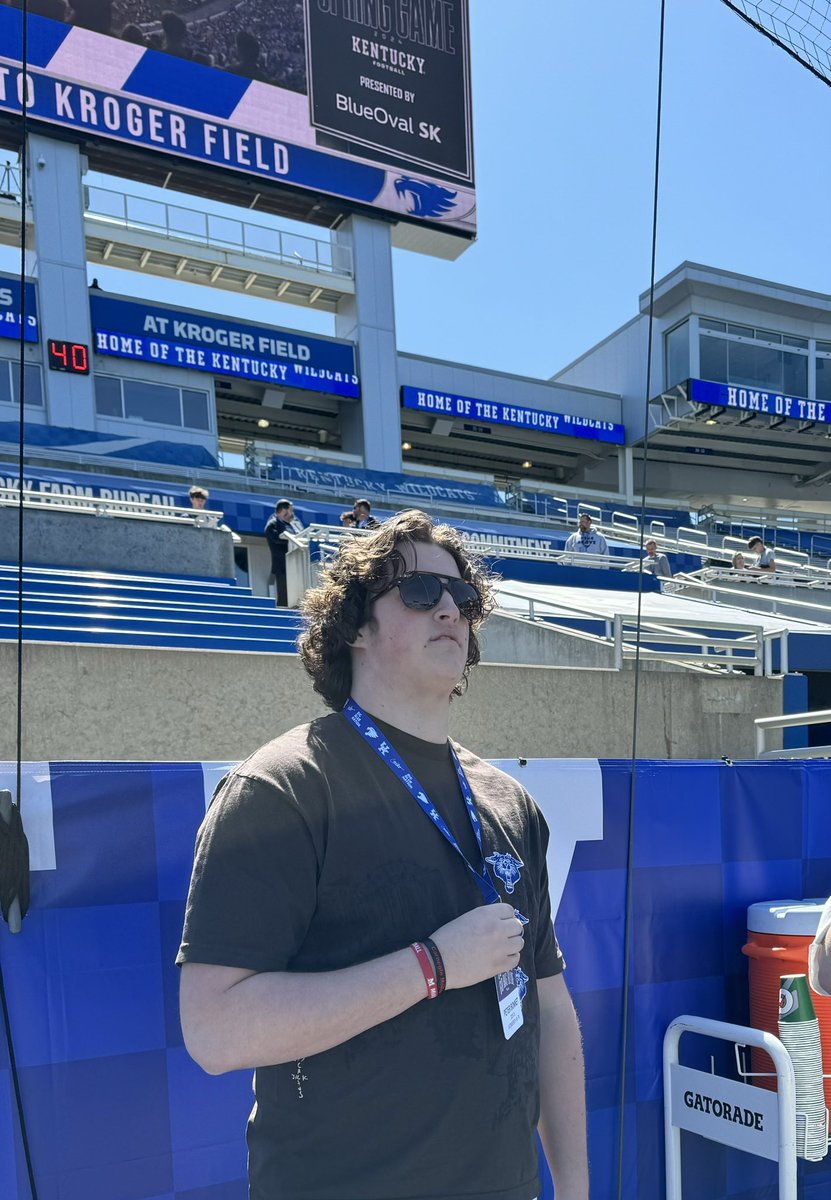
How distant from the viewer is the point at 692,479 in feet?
115

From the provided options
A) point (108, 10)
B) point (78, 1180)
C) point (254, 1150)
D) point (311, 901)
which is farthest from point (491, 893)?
point (108, 10)

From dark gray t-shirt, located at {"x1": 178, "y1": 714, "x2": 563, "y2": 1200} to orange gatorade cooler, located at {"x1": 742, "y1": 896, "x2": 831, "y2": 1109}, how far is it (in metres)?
1.57

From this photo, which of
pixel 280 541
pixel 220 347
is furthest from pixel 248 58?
pixel 280 541

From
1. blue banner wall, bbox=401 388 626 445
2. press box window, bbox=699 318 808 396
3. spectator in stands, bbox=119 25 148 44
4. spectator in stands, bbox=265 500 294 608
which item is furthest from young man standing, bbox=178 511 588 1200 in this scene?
press box window, bbox=699 318 808 396

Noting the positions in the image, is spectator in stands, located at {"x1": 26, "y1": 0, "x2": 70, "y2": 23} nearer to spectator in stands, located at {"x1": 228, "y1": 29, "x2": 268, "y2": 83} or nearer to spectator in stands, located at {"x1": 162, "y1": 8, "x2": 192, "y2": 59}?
spectator in stands, located at {"x1": 162, "y1": 8, "x2": 192, "y2": 59}

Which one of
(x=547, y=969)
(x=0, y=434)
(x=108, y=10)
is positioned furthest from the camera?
(x=108, y=10)

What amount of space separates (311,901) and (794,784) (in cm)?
236

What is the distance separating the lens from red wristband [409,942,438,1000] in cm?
134

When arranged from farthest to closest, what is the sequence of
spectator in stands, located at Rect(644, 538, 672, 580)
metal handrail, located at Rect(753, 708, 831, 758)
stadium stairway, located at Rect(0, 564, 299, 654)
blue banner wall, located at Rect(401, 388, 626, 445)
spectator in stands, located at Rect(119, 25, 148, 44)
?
blue banner wall, located at Rect(401, 388, 626, 445)
spectator in stands, located at Rect(119, 25, 148, 44)
spectator in stands, located at Rect(644, 538, 672, 580)
stadium stairway, located at Rect(0, 564, 299, 654)
metal handrail, located at Rect(753, 708, 831, 758)

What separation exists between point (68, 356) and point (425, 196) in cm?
996

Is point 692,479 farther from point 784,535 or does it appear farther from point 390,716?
point 390,716

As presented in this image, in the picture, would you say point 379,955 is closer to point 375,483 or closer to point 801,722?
point 801,722

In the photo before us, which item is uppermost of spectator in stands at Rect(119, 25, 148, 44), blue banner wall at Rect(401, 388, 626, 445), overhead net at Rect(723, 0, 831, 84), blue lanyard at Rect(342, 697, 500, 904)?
spectator in stands at Rect(119, 25, 148, 44)

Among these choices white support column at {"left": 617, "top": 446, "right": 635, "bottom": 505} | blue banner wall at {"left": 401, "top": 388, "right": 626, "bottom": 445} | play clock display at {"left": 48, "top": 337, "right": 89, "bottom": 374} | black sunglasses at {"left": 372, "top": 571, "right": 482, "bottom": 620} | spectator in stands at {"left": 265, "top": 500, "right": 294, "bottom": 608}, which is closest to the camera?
black sunglasses at {"left": 372, "top": 571, "right": 482, "bottom": 620}
